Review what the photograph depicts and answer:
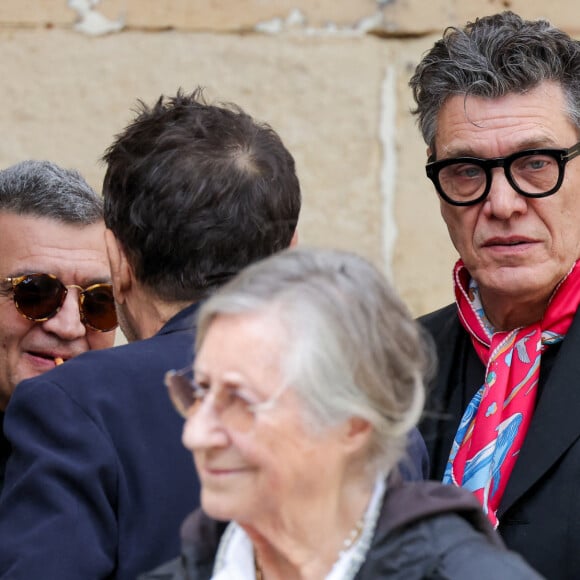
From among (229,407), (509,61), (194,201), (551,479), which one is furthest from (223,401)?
(509,61)

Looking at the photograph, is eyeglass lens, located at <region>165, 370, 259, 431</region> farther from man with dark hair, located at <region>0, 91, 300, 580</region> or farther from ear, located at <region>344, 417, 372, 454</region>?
man with dark hair, located at <region>0, 91, 300, 580</region>

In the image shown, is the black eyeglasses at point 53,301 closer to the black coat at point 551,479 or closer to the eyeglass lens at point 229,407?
the black coat at point 551,479

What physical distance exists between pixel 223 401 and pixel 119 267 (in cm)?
61

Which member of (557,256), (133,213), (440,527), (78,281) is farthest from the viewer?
(78,281)

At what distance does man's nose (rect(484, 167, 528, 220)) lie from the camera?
2527 mm

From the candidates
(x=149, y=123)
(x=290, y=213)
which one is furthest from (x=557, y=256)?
(x=149, y=123)

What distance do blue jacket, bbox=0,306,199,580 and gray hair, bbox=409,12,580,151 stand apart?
0.98 meters

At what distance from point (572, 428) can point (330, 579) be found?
0.87m

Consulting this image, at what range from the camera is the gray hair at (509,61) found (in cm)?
258

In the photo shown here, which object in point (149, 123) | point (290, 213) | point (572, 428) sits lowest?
point (572, 428)

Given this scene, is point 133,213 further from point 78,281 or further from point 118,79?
point 118,79

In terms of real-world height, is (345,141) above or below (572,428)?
above

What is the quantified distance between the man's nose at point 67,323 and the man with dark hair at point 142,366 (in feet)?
1.94

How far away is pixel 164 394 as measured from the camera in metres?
2.02
